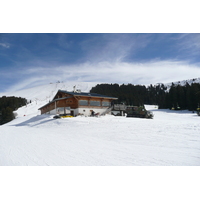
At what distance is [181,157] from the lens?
7.73 metres

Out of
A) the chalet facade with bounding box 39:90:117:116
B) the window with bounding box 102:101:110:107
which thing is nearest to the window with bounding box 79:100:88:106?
the chalet facade with bounding box 39:90:117:116

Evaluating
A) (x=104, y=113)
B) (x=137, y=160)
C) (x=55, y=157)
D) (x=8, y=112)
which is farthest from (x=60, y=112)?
(x=8, y=112)

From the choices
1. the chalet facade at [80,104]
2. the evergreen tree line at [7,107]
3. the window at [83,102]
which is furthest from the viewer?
the evergreen tree line at [7,107]

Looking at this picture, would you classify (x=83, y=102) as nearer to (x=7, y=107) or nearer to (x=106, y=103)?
(x=106, y=103)

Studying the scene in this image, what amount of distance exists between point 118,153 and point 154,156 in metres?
1.88

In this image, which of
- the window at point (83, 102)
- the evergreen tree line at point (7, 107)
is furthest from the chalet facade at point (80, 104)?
the evergreen tree line at point (7, 107)

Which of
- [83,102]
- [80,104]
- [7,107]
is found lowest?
[7,107]

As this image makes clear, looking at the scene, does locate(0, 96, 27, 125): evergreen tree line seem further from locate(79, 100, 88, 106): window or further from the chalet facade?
locate(79, 100, 88, 106): window

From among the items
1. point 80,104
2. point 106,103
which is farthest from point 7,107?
point 106,103

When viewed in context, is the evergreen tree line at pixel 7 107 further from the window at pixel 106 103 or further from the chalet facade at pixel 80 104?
the window at pixel 106 103

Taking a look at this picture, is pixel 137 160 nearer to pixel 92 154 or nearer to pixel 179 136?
pixel 92 154

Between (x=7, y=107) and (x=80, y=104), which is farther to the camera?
(x=7, y=107)

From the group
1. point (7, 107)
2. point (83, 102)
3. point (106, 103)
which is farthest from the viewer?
point (7, 107)

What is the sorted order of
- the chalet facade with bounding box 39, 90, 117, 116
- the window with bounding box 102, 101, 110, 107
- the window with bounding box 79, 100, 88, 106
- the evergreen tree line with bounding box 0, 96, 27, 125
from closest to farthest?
1. the chalet facade with bounding box 39, 90, 117, 116
2. the window with bounding box 79, 100, 88, 106
3. the window with bounding box 102, 101, 110, 107
4. the evergreen tree line with bounding box 0, 96, 27, 125
